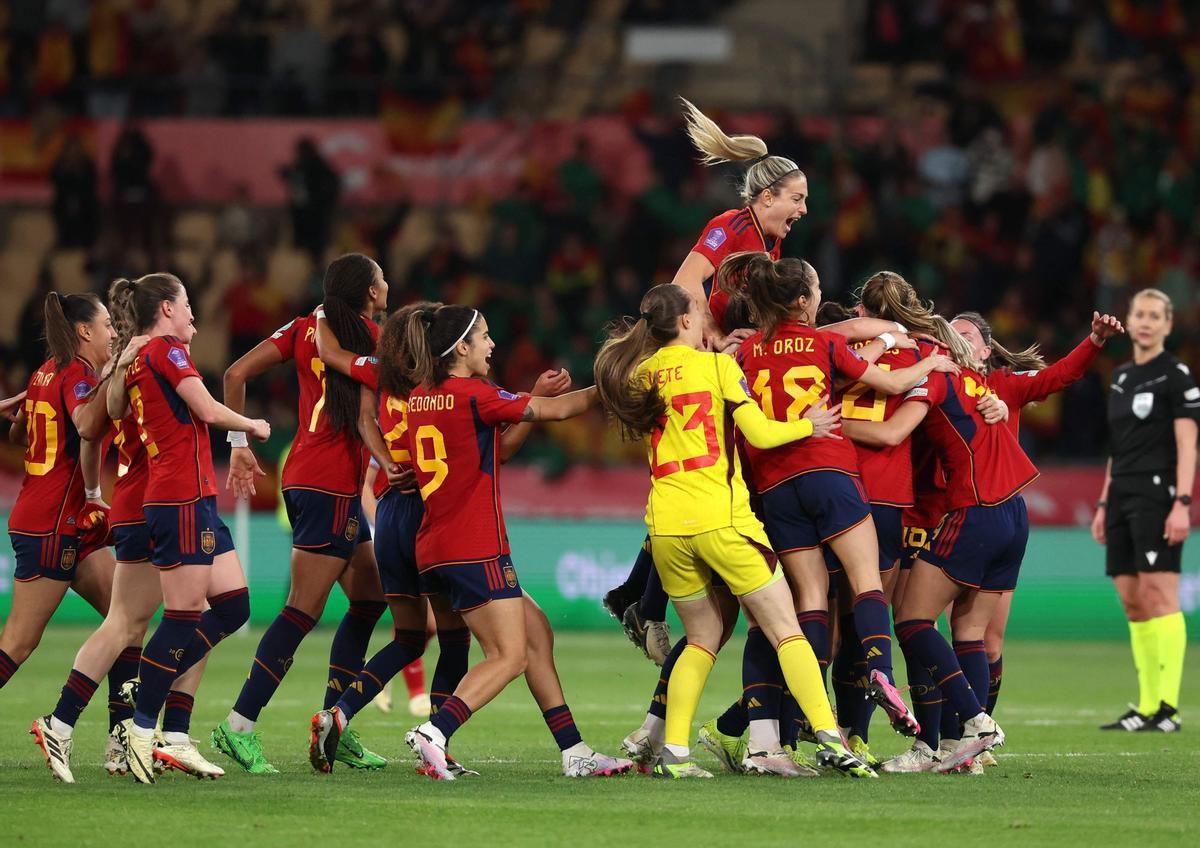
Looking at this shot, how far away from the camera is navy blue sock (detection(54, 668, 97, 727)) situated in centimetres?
798

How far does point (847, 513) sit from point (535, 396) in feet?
4.94

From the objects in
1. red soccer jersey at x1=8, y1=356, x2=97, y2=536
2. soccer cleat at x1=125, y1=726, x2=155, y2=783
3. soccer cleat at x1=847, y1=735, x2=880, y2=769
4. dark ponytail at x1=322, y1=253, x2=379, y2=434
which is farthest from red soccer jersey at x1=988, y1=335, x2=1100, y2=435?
red soccer jersey at x1=8, y1=356, x2=97, y2=536

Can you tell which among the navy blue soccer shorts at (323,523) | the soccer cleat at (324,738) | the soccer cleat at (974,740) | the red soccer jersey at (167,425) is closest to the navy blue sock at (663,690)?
the soccer cleat at (974,740)

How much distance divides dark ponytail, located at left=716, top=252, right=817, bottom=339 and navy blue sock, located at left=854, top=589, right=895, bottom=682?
1.31 m

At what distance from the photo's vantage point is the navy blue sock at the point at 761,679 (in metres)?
8.09

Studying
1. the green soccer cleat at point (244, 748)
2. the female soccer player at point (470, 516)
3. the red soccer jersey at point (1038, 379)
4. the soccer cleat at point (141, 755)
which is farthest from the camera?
the red soccer jersey at point (1038, 379)

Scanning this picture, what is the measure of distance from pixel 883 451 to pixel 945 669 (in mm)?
1064

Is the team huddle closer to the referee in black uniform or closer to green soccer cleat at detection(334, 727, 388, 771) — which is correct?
green soccer cleat at detection(334, 727, 388, 771)

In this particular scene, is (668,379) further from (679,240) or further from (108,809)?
(679,240)

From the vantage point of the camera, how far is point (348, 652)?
8695 millimetres

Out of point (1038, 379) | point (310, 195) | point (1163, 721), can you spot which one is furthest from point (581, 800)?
point (310, 195)

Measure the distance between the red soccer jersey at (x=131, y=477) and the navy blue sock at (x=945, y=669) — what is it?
367 centimetres

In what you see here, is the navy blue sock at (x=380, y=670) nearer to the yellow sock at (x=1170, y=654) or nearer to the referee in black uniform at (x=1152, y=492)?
the referee in black uniform at (x=1152, y=492)

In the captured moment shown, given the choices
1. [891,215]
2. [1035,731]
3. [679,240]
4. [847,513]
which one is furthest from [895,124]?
[847,513]
